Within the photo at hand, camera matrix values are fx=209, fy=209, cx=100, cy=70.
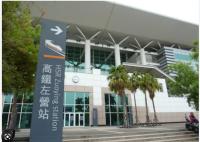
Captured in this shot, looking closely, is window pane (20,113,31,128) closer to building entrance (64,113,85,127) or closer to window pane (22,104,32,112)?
window pane (22,104,32,112)

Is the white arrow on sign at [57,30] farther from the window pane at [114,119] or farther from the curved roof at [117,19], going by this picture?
the curved roof at [117,19]

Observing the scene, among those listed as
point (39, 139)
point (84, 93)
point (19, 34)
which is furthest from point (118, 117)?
point (19, 34)

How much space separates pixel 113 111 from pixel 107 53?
20.4 meters

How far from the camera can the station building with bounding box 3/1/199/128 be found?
1145 inches

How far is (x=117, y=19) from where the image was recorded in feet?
128

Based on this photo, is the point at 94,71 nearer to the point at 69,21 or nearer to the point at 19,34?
the point at 69,21

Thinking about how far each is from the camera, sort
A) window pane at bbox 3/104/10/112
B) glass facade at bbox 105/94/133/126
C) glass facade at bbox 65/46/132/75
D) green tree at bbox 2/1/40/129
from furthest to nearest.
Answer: glass facade at bbox 65/46/132/75
glass facade at bbox 105/94/133/126
window pane at bbox 3/104/10/112
green tree at bbox 2/1/40/129

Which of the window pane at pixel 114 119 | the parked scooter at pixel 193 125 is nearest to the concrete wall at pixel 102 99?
the window pane at pixel 114 119

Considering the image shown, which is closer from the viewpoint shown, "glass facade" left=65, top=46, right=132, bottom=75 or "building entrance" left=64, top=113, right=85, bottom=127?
"building entrance" left=64, top=113, right=85, bottom=127

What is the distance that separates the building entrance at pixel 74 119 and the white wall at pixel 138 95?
9.40 feet

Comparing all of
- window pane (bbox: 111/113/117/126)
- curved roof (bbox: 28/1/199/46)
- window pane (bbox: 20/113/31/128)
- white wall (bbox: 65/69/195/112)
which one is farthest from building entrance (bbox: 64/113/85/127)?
curved roof (bbox: 28/1/199/46)

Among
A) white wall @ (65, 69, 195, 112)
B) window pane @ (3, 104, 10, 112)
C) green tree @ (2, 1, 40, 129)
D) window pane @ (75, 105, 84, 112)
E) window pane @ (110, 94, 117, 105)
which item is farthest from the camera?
window pane @ (110, 94, 117, 105)

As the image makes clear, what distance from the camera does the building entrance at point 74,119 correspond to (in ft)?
93.9

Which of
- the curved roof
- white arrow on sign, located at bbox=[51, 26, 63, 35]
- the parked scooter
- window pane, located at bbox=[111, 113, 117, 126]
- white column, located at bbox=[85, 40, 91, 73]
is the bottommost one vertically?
window pane, located at bbox=[111, 113, 117, 126]
